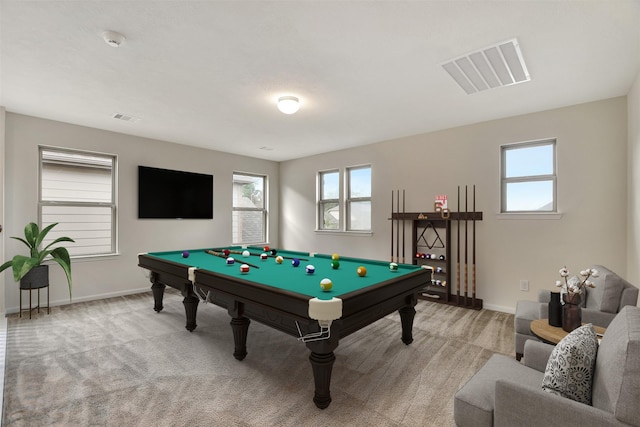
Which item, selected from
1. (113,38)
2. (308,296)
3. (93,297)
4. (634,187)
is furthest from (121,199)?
(634,187)

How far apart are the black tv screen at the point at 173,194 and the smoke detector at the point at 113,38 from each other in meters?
3.02

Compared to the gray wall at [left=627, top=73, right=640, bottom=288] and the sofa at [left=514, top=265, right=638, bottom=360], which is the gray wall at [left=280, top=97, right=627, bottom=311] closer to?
the gray wall at [left=627, top=73, right=640, bottom=288]

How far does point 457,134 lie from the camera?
440 centimetres

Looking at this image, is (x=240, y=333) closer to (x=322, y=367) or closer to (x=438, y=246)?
(x=322, y=367)

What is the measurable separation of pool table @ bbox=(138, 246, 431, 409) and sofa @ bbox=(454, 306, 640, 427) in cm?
77

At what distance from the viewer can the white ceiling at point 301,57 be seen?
195cm

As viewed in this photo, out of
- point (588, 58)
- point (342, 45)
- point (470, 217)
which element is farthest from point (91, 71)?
point (470, 217)

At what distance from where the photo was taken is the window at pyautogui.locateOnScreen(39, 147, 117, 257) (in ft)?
13.8

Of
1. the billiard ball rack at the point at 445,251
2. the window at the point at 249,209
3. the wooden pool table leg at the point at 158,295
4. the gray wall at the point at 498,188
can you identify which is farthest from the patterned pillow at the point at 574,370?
the window at the point at 249,209

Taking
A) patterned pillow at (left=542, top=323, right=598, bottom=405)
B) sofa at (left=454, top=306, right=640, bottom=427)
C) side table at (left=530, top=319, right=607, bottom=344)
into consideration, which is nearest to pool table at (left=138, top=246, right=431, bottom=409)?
sofa at (left=454, top=306, right=640, bottom=427)

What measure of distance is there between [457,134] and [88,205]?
5.46 metres

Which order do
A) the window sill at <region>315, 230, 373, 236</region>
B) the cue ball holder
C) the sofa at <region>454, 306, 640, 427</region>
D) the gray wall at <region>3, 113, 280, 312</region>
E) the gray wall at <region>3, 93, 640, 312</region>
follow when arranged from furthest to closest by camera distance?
the window sill at <region>315, 230, 373, 236</region> < the gray wall at <region>3, 113, 280, 312</region> < the gray wall at <region>3, 93, 640, 312</region> < the cue ball holder < the sofa at <region>454, 306, 640, 427</region>

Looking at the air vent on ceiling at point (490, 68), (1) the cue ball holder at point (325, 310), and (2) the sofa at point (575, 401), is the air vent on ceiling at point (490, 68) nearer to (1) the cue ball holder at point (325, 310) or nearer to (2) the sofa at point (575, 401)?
(2) the sofa at point (575, 401)

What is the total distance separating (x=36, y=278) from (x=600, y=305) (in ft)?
18.8
